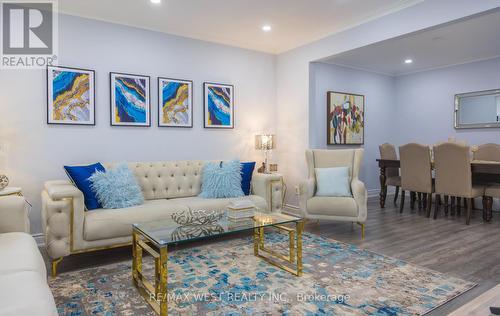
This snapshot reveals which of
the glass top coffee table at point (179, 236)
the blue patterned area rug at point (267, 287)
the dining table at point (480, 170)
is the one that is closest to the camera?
the glass top coffee table at point (179, 236)

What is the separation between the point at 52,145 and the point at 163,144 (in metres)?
1.21

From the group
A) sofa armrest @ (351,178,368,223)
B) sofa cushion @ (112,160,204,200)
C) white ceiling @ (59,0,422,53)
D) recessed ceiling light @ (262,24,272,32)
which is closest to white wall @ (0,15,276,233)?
white ceiling @ (59,0,422,53)

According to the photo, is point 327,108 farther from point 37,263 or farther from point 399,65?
point 37,263

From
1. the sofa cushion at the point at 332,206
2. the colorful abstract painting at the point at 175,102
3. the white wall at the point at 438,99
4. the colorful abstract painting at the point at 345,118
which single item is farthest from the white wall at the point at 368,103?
the colorful abstract painting at the point at 175,102

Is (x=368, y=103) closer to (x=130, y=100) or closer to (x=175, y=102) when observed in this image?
(x=175, y=102)

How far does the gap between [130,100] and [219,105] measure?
47.0 inches

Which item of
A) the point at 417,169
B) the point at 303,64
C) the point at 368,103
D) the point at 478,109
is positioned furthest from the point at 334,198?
the point at 478,109

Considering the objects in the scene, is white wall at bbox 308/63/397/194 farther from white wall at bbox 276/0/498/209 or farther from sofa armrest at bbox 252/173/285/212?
sofa armrest at bbox 252/173/285/212

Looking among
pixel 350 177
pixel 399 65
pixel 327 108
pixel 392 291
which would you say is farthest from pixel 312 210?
pixel 399 65

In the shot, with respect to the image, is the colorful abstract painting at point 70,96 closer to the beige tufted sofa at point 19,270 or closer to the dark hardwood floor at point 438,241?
the beige tufted sofa at point 19,270

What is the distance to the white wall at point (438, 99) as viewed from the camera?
5.40m

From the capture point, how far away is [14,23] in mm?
3297

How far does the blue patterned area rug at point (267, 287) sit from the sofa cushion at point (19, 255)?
1.56 ft

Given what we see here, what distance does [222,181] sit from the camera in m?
3.68
